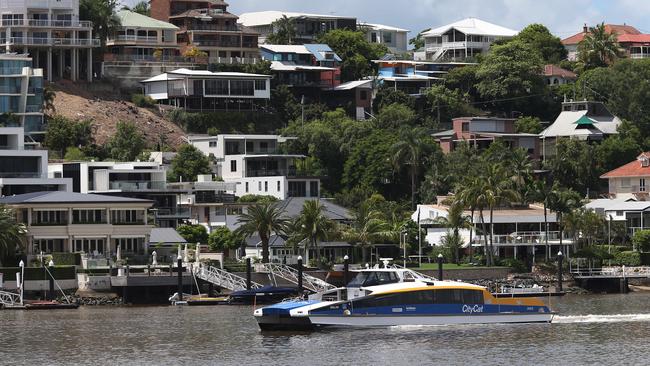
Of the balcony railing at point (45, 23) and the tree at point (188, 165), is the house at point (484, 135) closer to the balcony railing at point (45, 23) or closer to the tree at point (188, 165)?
the tree at point (188, 165)

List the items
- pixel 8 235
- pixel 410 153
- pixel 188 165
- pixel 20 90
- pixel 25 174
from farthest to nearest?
1. pixel 20 90
2. pixel 410 153
3. pixel 188 165
4. pixel 25 174
5. pixel 8 235

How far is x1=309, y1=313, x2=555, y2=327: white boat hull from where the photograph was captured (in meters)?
95.7

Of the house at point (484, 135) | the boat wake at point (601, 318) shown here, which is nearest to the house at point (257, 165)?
the house at point (484, 135)

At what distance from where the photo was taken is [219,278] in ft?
413

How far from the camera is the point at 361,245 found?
140250 mm

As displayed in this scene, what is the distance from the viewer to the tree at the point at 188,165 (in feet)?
548

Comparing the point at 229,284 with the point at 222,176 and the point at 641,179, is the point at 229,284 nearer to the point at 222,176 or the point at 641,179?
the point at 222,176

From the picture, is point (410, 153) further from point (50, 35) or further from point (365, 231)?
point (50, 35)

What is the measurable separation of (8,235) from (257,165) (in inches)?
1982

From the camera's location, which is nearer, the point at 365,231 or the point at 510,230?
the point at 365,231

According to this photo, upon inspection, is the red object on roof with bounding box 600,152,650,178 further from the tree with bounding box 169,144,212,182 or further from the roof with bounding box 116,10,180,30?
the roof with bounding box 116,10,180,30

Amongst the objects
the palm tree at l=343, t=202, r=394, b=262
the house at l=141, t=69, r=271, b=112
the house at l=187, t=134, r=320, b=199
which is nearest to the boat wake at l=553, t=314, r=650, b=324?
the palm tree at l=343, t=202, r=394, b=262

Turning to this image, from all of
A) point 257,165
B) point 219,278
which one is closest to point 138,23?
point 257,165

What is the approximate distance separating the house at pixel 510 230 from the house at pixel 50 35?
145 feet
